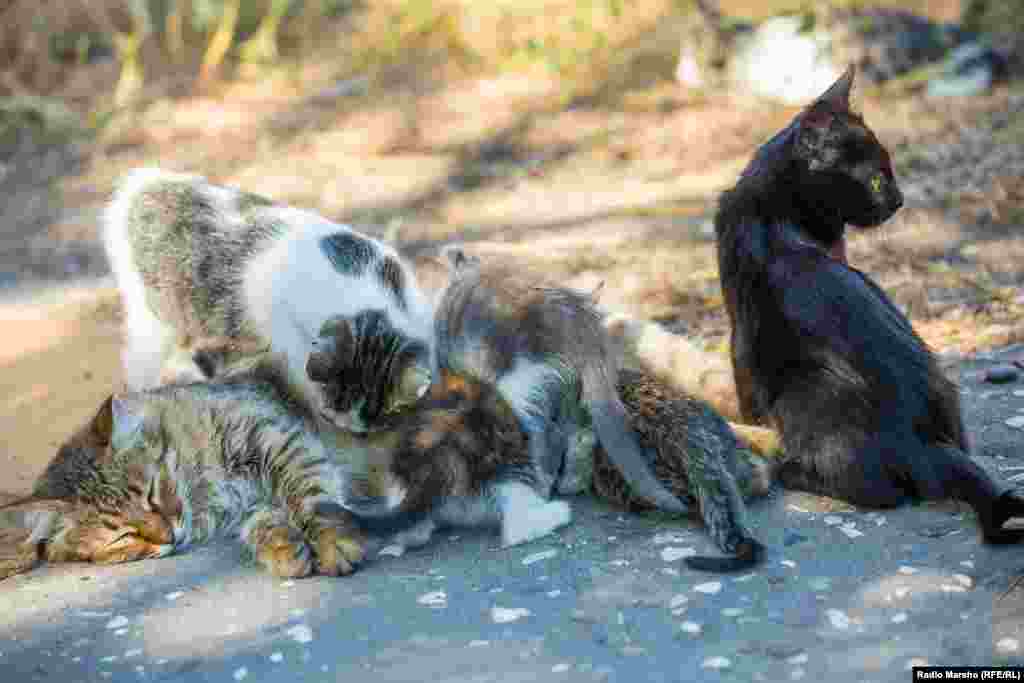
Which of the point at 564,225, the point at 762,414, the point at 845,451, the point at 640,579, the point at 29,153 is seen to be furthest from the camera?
the point at 29,153

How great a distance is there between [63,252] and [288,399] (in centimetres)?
436

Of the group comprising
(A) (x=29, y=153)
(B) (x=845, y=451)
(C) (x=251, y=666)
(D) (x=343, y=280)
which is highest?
(A) (x=29, y=153)

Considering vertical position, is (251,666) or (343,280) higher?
(343,280)

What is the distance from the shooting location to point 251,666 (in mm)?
3027

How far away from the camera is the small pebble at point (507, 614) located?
123 inches

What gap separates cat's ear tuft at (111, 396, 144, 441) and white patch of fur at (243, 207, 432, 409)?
54 centimetres

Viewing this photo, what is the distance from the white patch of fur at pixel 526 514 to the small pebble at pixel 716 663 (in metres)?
0.83

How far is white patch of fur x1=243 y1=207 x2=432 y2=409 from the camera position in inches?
165

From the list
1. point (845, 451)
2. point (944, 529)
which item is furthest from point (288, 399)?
point (944, 529)

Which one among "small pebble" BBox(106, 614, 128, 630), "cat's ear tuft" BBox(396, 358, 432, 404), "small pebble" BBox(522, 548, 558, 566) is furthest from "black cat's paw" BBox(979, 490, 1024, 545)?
"small pebble" BBox(106, 614, 128, 630)

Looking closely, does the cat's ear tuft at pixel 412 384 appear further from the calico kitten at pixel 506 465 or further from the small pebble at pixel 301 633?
the small pebble at pixel 301 633

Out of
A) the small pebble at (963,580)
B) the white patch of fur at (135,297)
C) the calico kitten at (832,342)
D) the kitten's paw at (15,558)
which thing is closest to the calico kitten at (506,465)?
the calico kitten at (832,342)

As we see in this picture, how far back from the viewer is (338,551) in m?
3.53

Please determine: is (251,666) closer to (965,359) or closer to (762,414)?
(762,414)
